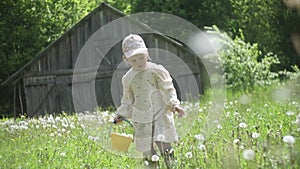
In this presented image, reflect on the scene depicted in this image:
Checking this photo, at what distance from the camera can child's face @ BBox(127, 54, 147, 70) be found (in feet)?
20.8

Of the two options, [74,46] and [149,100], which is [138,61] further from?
[74,46]

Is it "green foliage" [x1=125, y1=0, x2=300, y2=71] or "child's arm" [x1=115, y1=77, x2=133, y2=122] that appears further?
"green foliage" [x1=125, y1=0, x2=300, y2=71]

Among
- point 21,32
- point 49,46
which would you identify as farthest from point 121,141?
point 21,32

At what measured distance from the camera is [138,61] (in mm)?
6395

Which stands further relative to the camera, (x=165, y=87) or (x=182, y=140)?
(x=182, y=140)

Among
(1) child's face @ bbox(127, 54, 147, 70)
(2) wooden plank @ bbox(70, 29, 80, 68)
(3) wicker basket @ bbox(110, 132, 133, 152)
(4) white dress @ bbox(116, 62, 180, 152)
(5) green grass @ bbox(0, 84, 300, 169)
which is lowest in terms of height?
(5) green grass @ bbox(0, 84, 300, 169)

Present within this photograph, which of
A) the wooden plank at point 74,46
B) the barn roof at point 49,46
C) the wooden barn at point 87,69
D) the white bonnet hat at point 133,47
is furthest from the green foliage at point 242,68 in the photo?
the white bonnet hat at point 133,47

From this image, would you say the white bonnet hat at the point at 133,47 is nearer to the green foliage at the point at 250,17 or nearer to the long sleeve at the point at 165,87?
the long sleeve at the point at 165,87

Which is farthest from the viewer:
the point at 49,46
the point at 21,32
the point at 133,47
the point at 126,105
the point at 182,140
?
the point at 21,32

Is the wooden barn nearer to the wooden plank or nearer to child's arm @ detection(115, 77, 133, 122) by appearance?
the wooden plank

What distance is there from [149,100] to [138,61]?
0.41m

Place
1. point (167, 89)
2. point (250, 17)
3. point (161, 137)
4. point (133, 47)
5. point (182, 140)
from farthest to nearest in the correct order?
point (250, 17)
point (182, 140)
point (167, 89)
point (133, 47)
point (161, 137)

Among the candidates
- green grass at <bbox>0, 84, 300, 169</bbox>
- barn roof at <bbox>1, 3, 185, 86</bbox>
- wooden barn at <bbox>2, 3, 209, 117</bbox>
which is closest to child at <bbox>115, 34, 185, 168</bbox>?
green grass at <bbox>0, 84, 300, 169</bbox>

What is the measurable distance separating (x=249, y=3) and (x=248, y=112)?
25.5m
